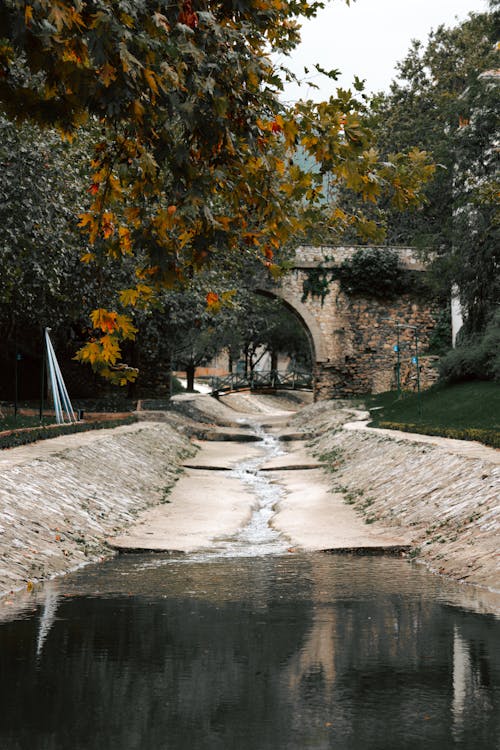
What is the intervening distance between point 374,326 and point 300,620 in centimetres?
3332

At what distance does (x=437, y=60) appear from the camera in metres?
49.0

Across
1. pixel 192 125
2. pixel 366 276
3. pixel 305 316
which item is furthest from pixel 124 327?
pixel 366 276

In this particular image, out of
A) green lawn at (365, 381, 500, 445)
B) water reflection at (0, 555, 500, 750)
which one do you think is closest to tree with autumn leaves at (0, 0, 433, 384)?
water reflection at (0, 555, 500, 750)

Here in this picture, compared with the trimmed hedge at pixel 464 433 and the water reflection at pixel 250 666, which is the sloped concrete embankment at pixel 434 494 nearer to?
the trimmed hedge at pixel 464 433

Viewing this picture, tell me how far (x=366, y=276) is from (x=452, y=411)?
15.8m

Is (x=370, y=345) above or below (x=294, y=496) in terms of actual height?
above

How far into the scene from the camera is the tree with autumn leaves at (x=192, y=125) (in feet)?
16.4

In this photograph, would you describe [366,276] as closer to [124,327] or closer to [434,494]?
[434,494]

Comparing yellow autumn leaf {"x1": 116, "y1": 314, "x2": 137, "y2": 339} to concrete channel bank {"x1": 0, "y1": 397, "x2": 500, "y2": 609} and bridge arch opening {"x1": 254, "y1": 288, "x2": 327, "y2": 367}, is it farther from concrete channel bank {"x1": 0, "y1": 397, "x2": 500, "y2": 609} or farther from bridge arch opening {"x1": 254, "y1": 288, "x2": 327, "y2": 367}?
bridge arch opening {"x1": 254, "y1": 288, "x2": 327, "y2": 367}

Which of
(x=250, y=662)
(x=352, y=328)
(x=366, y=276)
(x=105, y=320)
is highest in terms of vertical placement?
(x=366, y=276)

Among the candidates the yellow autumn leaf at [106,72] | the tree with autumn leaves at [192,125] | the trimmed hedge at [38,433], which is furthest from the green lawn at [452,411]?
the yellow autumn leaf at [106,72]

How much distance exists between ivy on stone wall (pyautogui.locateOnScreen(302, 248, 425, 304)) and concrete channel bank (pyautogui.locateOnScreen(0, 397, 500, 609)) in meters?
16.5

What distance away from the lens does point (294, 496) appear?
16.4m

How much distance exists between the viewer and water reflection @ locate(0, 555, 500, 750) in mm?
4543
